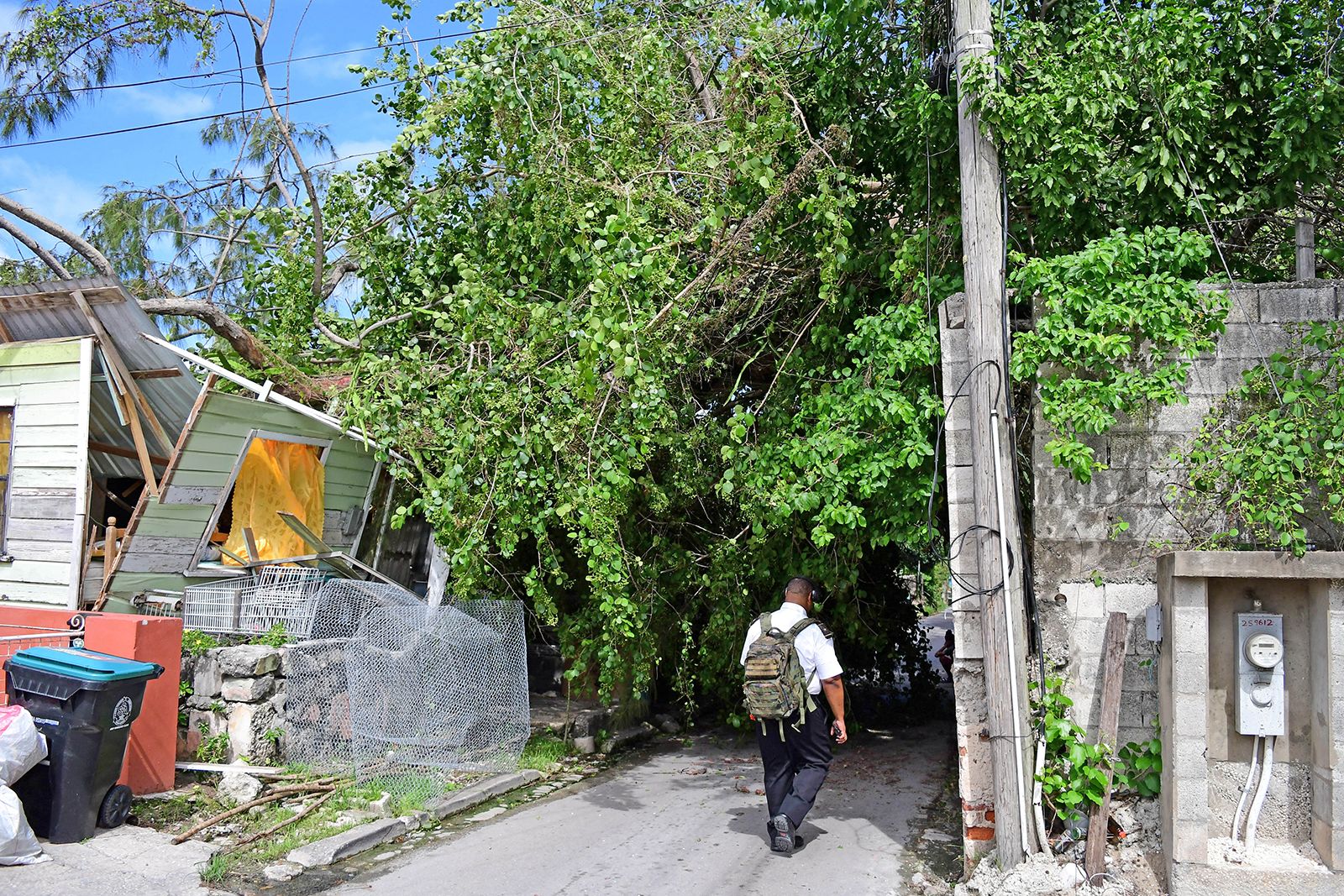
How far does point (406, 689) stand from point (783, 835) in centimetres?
305

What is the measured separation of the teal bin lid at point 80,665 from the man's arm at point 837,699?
14.4 feet

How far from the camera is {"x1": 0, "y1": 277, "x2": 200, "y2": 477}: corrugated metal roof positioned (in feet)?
26.7

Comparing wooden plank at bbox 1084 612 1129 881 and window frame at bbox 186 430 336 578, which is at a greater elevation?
window frame at bbox 186 430 336 578

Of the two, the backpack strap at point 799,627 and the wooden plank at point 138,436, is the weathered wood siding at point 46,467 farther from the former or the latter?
the backpack strap at point 799,627

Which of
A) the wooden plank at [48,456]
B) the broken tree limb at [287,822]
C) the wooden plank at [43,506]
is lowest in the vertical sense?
the broken tree limb at [287,822]

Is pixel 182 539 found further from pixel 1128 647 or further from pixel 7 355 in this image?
pixel 1128 647

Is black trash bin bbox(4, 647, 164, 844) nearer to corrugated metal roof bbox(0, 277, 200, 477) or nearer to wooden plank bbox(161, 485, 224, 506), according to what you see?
wooden plank bbox(161, 485, 224, 506)

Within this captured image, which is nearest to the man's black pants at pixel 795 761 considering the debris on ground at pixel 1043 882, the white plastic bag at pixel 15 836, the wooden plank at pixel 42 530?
the debris on ground at pixel 1043 882

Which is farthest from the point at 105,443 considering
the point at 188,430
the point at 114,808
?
the point at 114,808

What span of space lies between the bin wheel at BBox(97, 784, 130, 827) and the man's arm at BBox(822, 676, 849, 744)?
455 cm

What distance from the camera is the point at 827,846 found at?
6.78 m

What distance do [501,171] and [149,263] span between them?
8353 mm

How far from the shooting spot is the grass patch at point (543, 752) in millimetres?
8734

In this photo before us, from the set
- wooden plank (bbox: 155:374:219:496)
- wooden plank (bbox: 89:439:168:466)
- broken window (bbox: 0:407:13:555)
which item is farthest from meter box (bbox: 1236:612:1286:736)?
broken window (bbox: 0:407:13:555)
